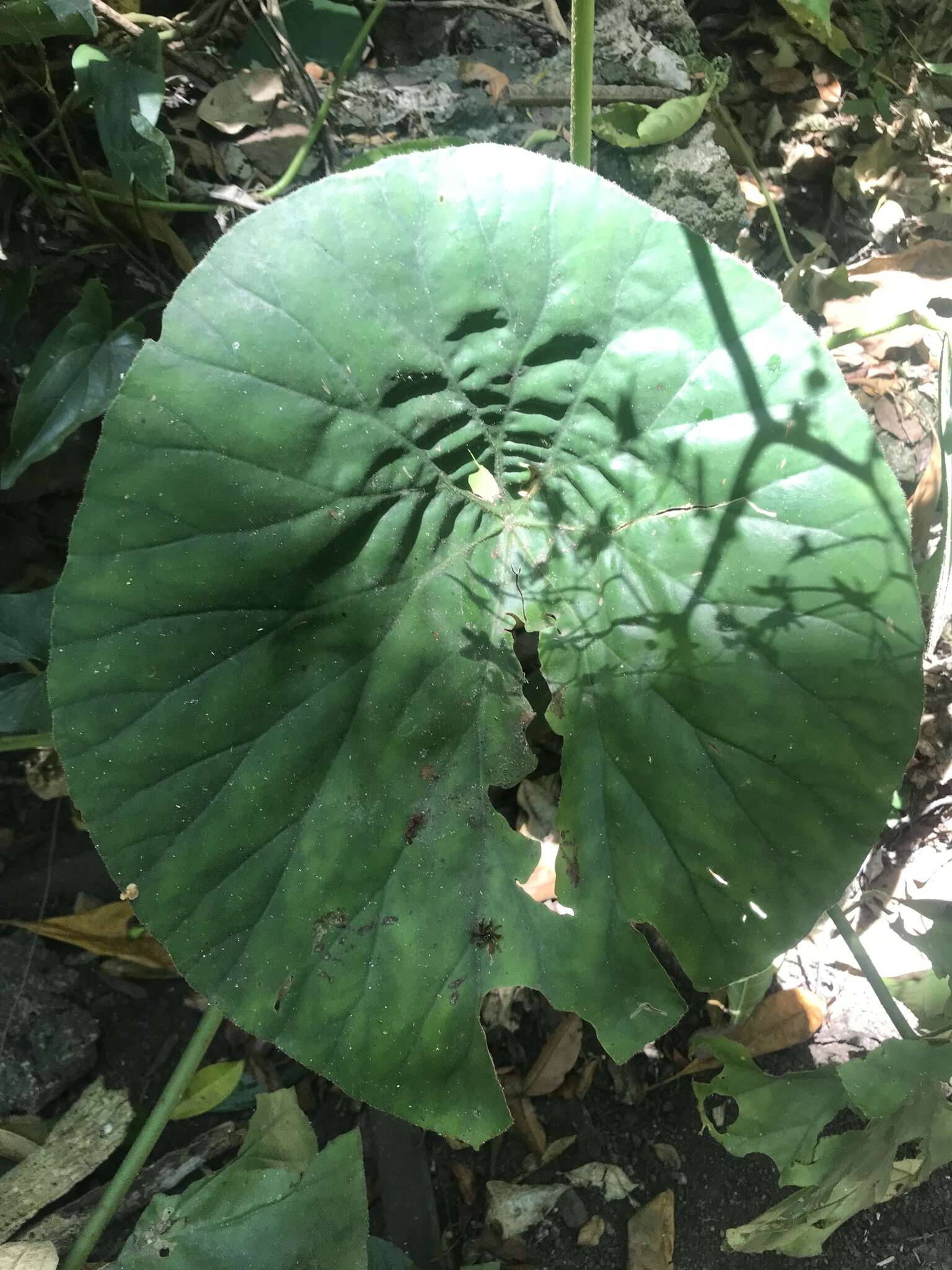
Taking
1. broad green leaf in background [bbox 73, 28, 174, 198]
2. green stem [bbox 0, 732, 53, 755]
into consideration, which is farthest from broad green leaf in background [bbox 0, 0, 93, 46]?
green stem [bbox 0, 732, 53, 755]

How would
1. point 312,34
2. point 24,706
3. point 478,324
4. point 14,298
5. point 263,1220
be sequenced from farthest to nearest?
point 312,34 < point 14,298 < point 24,706 < point 263,1220 < point 478,324

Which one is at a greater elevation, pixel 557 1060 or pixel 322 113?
pixel 322 113

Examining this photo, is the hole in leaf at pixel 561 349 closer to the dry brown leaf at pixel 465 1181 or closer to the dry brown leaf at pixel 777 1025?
the dry brown leaf at pixel 777 1025

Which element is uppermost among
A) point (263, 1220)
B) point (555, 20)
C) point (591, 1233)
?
point (555, 20)

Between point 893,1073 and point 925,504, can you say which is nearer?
point 893,1073

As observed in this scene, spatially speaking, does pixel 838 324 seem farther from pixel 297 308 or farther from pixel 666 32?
pixel 297 308

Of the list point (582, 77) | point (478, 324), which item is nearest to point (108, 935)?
point (478, 324)

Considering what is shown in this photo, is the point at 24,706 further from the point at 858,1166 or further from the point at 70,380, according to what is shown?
the point at 858,1166
